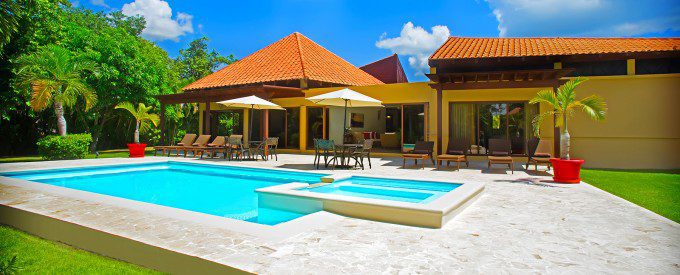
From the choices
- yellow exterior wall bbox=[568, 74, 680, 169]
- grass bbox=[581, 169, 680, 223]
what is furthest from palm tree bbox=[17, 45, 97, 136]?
yellow exterior wall bbox=[568, 74, 680, 169]

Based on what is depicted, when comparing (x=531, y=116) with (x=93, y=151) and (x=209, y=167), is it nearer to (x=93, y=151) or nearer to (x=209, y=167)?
(x=209, y=167)

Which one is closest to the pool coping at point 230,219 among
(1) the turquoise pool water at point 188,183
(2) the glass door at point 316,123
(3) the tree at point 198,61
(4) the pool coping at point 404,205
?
(4) the pool coping at point 404,205

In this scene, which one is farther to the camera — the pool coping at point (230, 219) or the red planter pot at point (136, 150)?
the red planter pot at point (136, 150)

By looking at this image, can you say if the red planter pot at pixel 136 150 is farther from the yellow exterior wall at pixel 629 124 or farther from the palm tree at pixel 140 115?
the yellow exterior wall at pixel 629 124

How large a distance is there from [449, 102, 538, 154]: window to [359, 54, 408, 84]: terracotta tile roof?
1427cm

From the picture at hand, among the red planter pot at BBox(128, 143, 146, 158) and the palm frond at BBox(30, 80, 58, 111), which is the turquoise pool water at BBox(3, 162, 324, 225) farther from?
the palm frond at BBox(30, 80, 58, 111)

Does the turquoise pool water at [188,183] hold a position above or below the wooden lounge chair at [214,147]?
below

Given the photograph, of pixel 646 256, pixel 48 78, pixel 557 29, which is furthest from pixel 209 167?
pixel 557 29

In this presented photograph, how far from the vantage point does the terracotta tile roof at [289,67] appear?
62.2 feet

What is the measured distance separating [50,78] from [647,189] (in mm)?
17684

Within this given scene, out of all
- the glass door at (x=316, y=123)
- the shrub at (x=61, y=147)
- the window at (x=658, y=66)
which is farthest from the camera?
the glass door at (x=316, y=123)

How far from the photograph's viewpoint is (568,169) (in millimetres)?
8500

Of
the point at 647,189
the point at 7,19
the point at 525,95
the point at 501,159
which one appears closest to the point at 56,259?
the point at 7,19

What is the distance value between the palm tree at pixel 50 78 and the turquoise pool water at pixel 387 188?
1117 centimetres
